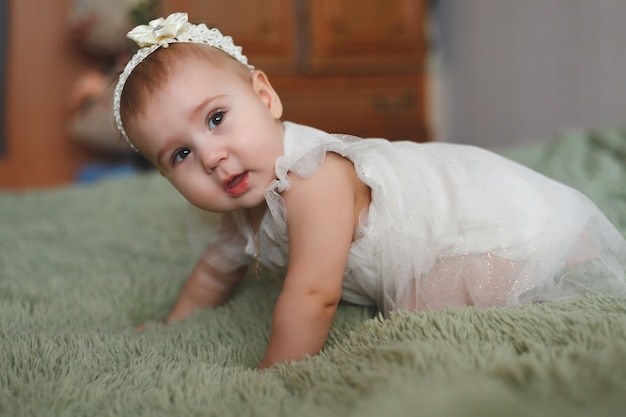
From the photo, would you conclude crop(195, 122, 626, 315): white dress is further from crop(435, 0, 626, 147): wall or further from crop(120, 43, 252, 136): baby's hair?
crop(435, 0, 626, 147): wall

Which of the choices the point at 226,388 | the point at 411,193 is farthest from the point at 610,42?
the point at 226,388

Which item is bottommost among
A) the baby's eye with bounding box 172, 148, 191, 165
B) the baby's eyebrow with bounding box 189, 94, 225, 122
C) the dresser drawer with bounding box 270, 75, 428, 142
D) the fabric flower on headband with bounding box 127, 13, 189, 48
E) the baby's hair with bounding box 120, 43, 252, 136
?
the dresser drawer with bounding box 270, 75, 428, 142

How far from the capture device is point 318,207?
73cm

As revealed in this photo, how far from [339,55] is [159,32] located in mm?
1741

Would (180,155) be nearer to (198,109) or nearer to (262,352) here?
(198,109)

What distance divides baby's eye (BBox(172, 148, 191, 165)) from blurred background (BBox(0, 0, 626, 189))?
5.06ft

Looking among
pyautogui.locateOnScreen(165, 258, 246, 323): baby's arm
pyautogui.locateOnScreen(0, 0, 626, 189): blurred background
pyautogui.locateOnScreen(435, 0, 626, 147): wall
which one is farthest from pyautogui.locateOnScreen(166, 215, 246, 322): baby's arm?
pyautogui.locateOnScreen(0, 0, 626, 189): blurred background

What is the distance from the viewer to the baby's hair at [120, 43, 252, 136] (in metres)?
0.75

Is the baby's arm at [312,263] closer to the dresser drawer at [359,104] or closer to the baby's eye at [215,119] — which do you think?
the baby's eye at [215,119]

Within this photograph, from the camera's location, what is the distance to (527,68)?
2160mm

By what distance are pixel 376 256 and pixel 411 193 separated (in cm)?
10

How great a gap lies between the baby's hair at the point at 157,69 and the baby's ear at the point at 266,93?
3 centimetres

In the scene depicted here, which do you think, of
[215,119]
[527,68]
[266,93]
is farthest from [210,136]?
[527,68]

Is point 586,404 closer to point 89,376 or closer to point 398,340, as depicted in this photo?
point 398,340
